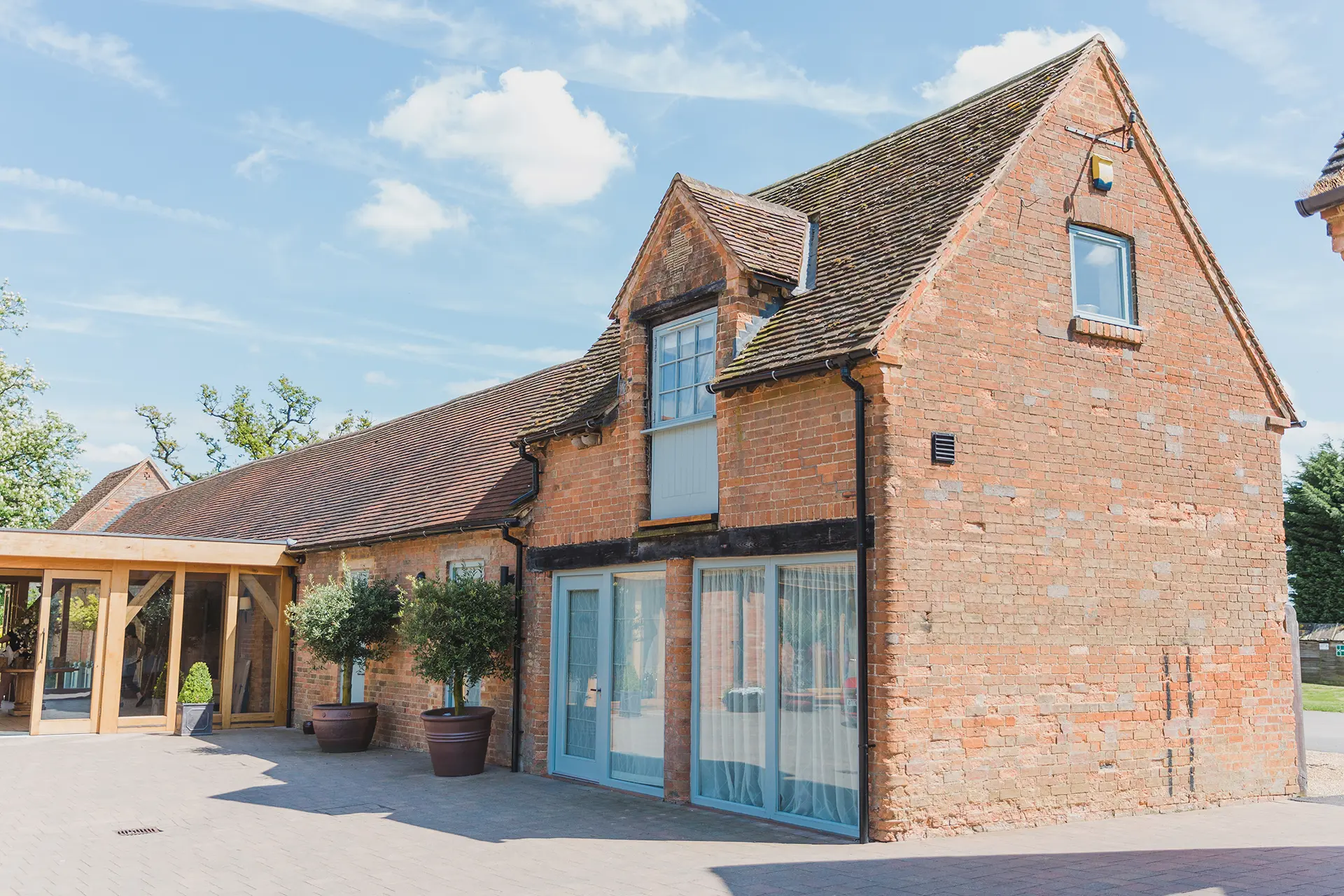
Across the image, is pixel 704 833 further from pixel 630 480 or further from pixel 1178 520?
pixel 1178 520

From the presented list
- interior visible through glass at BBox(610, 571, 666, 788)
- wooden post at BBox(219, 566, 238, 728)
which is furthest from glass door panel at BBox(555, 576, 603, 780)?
wooden post at BBox(219, 566, 238, 728)

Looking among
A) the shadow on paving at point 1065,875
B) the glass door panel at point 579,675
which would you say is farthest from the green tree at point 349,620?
the shadow on paving at point 1065,875

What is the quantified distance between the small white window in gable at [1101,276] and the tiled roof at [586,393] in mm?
5115

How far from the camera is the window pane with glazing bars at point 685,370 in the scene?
11469 mm

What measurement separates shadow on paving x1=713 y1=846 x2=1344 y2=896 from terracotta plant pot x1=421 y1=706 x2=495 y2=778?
5692mm

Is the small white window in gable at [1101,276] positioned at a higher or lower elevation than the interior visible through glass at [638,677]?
higher

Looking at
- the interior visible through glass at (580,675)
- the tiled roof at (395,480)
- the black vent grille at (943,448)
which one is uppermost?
the tiled roof at (395,480)

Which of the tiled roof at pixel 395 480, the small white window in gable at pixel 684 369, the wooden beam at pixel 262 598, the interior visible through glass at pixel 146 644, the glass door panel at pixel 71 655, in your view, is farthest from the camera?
the wooden beam at pixel 262 598

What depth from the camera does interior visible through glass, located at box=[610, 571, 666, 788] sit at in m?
11.7

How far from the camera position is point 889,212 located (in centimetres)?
1148

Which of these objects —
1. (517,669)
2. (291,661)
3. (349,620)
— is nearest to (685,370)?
(517,669)

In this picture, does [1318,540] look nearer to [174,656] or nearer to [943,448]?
[943,448]

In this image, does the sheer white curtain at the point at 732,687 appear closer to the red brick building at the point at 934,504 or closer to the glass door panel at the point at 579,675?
the red brick building at the point at 934,504

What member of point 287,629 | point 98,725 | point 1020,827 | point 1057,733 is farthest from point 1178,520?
point 98,725
